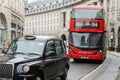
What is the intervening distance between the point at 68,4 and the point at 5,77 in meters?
116

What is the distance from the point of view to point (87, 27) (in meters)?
28.6

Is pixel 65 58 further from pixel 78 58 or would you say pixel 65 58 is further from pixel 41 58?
pixel 78 58

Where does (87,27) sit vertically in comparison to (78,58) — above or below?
above

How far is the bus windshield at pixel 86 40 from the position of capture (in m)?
28.8

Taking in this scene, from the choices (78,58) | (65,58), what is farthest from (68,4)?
(65,58)

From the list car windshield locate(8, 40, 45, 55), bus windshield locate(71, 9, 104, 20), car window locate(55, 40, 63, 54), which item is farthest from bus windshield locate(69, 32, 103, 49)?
car windshield locate(8, 40, 45, 55)

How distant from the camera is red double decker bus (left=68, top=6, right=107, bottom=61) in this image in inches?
1123

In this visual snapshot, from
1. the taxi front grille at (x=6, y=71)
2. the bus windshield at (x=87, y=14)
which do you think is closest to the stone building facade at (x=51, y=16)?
the bus windshield at (x=87, y=14)

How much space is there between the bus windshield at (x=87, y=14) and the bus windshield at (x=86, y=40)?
47.8 inches

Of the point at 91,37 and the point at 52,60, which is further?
the point at 91,37

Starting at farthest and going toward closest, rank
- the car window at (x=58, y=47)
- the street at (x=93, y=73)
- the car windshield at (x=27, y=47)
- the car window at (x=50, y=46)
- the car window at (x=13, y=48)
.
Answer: the street at (x=93, y=73), the car window at (x=58, y=47), the car window at (x=50, y=46), the car window at (x=13, y=48), the car windshield at (x=27, y=47)

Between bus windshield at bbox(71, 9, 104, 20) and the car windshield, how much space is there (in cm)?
1533

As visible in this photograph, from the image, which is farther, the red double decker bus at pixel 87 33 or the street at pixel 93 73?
the red double decker bus at pixel 87 33

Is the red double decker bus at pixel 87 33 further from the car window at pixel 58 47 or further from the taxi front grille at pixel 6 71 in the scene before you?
the taxi front grille at pixel 6 71
